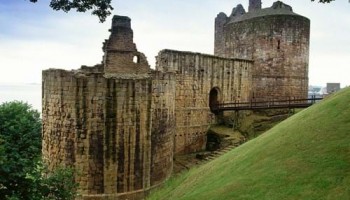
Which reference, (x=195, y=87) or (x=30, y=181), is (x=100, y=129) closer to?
(x=30, y=181)

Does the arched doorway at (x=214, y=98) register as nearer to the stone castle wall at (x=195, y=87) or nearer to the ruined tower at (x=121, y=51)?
the stone castle wall at (x=195, y=87)

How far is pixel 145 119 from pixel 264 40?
14.4 metres

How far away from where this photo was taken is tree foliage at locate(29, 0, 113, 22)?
372 inches

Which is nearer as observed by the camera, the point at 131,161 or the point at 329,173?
the point at 329,173

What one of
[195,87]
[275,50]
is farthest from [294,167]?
[275,50]

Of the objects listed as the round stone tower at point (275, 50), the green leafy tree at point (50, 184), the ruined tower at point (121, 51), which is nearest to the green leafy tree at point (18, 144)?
the green leafy tree at point (50, 184)

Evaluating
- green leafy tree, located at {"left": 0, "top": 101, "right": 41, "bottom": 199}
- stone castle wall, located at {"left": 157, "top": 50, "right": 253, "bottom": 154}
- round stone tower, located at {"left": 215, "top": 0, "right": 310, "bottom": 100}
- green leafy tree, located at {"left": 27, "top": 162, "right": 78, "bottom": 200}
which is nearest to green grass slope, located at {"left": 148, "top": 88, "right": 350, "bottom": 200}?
green leafy tree, located at {"left": 27, "top": 162, "right": 78, "bottom": 200}

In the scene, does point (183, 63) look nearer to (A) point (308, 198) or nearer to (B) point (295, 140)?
(B) point (295, 140)

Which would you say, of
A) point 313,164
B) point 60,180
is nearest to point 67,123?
point 60,180

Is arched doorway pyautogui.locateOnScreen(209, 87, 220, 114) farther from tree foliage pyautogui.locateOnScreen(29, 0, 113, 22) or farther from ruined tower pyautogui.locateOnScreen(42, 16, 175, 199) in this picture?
tree foliage pyautogui.locateOnScreen(29, 0, 113, 22)

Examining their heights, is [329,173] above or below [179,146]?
above

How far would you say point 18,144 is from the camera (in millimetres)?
20453

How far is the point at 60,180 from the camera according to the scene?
1137 centimetres

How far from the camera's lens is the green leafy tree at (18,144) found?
405 inches
